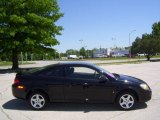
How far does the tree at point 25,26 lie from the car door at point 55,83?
19.8 m

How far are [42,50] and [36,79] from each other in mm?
22731

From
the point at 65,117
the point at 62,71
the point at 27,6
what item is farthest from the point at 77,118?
the point at 27,6

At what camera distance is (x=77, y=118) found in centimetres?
823

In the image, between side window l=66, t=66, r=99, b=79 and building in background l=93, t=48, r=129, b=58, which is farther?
building in background l=93, t=48, r=129, b=58

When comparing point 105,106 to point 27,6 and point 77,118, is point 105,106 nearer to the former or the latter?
point 77,118

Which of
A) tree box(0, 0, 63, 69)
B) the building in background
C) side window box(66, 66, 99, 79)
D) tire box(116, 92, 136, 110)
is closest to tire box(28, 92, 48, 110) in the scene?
side window box(66, 66, 99, 79)

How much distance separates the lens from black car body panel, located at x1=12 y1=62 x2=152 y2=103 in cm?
918

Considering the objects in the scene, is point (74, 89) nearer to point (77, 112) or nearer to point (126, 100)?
point (77, 112)

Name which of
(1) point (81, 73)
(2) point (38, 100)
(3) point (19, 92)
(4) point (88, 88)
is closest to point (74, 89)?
(4) point (88, 88)

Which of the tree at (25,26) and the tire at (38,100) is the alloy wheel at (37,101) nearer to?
the tire at (38,100)

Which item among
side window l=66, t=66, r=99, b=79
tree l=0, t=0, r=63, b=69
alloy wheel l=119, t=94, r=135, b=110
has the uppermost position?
tree l=0, t=0, r=63, b=69

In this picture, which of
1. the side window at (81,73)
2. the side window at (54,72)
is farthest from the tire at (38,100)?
the side window at (81,73)

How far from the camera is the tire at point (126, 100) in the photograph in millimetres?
9211

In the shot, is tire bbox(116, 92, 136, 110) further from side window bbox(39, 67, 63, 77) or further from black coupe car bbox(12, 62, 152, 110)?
side window bbox(39, 67, 63, 77)
